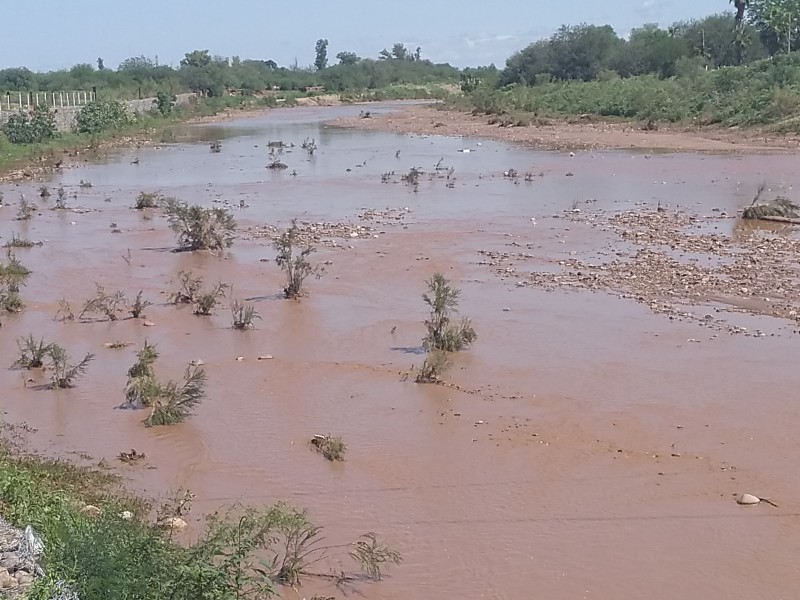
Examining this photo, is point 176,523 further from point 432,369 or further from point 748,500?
point 748,500

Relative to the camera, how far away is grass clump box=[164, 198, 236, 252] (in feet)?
54.4

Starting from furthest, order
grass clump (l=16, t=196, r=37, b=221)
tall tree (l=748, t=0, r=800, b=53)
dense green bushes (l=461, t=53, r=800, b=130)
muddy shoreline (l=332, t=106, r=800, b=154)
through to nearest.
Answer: tall tree (l=748, t=0, r=800, b=53) < dense green bushes (l=461, t=53, r=800, b=130) < muddy shoreline (l=332, t=106, r=800, b=154) < grass clump (l=16, t=196, r=37, b=221)

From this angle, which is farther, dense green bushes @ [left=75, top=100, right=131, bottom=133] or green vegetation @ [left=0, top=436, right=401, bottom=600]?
dense green bushes @ [left=75, top=100, right=131, bottom=133]

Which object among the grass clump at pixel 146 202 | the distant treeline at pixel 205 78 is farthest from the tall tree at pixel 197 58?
the grass clump at pixel 146 202

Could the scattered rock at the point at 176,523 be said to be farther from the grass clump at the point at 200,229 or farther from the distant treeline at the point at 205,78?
the distant treeline at the point at 205,78

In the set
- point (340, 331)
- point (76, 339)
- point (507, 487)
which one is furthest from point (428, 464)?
point (76, 339)

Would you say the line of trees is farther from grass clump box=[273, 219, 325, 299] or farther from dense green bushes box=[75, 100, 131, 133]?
grass clump box=[273, 219, 325, 299]

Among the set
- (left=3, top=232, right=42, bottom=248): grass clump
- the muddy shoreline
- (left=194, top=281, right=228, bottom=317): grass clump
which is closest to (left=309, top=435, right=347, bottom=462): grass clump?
(left=194, top=281, right=228, bottom=317): grass clump

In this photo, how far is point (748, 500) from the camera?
7.06 m

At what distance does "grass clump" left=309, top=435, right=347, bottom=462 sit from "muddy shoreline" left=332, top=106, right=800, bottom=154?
1024 inches

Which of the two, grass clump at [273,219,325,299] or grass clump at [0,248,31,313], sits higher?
grass clump at [273,219,325,299]

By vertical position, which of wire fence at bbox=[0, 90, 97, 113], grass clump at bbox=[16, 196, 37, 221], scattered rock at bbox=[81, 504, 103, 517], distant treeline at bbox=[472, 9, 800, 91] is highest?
distant treeline at bbox=[472, 9, 800, 91]

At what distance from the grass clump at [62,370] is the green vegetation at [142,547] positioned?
2.03 meters

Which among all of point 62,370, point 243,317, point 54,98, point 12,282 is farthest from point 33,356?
point 54,98
